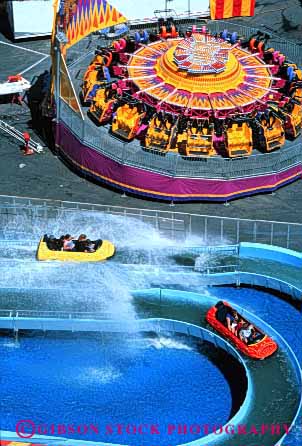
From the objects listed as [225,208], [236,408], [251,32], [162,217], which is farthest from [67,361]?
[251,32]

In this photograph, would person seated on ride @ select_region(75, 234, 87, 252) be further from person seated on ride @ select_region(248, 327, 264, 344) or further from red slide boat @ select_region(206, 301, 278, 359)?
person seated on ride @ select_region(248, 327, 264, 344)

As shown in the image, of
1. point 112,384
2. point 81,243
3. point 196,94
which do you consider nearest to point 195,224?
point 81,243

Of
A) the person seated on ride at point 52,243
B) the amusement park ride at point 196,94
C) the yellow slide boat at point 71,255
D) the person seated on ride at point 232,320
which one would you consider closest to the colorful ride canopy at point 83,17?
the amusement park ride at point 196,94

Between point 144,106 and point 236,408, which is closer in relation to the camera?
point 236,408

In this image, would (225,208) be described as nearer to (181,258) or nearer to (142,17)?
(181,258)

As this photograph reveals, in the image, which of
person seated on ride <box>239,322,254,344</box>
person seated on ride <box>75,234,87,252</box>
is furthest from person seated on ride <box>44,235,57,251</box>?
person seated on ride <box>239,322,254,344</box>

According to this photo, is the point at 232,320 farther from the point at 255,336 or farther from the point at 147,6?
the point at 147,6

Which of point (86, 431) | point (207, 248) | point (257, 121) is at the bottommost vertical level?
point (86, 431)
